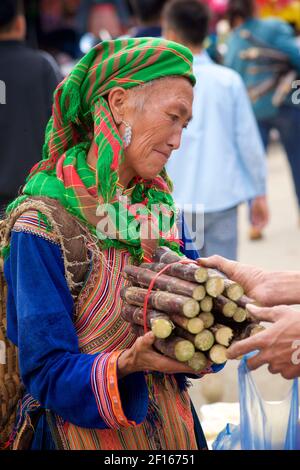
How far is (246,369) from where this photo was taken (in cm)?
262

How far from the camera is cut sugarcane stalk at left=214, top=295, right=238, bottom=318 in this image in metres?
2.37

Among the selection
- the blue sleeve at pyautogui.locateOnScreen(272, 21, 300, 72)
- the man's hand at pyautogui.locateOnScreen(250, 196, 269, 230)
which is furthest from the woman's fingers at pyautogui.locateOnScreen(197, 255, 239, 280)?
the blue sleeve at pyautogui.locateOnScreen(272, 21, 300, 72)

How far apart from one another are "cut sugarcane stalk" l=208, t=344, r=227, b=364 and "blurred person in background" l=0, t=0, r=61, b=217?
7.90 feet

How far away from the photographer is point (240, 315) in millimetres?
2408

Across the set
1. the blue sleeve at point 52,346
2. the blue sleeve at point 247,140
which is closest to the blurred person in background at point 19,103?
the blue sleeve at point 247,140

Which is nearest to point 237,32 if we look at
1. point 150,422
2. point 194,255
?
point 194,255

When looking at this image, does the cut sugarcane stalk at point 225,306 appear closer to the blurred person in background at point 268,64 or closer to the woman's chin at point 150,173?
the woman's chin at point 150,173

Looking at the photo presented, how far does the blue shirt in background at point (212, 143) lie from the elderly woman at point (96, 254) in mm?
2636

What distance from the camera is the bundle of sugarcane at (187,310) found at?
228 cm

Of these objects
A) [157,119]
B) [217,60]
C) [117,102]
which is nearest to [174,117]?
[157,119]

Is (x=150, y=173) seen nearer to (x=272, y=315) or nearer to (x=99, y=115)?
(x=99, y=115)

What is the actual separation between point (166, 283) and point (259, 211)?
3.65 meters

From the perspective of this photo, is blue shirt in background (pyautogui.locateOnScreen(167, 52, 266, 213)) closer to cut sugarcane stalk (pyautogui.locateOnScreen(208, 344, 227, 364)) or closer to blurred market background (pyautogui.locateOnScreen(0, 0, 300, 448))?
blurred market background (pyautogui.locateOnScreen(0, 0, 300, 448))

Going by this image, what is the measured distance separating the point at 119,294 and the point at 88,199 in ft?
0.97
